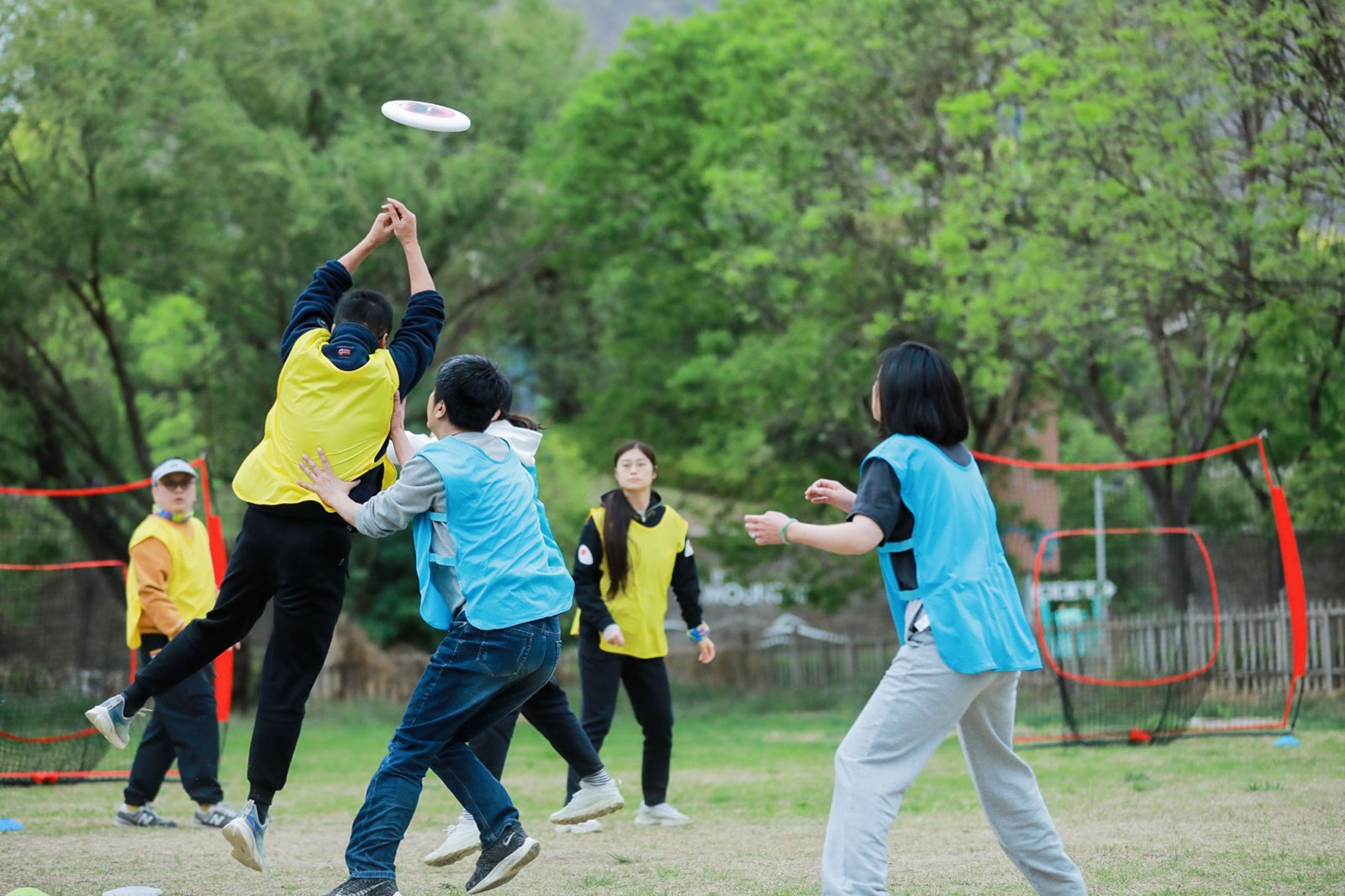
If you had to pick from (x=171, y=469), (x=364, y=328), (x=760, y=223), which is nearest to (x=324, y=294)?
(x=364, y=328)

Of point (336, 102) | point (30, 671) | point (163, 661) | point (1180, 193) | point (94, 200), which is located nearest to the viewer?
point (163, 661)

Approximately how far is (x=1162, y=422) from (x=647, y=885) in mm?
17429

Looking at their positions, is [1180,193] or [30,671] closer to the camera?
[30,671]

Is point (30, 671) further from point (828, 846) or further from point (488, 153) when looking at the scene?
point (488, 153)

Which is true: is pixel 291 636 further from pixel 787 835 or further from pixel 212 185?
pixel 212 185

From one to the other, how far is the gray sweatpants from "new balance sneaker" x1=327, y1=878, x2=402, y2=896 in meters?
1.61

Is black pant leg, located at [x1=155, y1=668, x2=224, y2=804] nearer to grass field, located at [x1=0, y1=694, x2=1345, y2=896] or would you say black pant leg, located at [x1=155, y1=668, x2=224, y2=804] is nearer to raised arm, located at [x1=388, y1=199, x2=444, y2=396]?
grass field, located at [x1=0, y1=694, x2=1345, y2=896]

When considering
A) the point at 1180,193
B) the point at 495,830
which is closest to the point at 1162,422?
the point at 1180,193

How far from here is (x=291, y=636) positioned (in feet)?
18.0

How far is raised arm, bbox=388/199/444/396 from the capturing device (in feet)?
18.5

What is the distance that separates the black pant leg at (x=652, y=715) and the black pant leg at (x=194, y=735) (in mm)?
2627

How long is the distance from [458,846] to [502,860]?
1.00 m

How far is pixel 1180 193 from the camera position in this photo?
15258mm

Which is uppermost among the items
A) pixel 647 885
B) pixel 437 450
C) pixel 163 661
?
pixel 437 450
